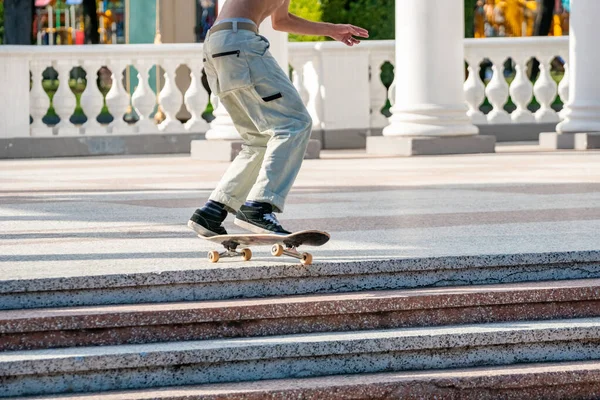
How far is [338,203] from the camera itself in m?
10.3

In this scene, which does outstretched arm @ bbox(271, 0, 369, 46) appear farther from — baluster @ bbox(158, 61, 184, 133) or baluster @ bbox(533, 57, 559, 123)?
baluster @ bbox(533, 57, 559, 123)

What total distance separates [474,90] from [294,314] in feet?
46.2

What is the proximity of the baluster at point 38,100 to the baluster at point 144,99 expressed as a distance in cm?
119

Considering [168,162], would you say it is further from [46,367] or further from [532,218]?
[46,367]

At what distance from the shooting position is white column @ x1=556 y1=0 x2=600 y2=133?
58.0 feet

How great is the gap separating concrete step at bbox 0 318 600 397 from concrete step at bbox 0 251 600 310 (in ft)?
1.26

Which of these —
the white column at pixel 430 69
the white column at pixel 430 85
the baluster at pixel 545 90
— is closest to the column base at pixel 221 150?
the white column at pixel 430 85

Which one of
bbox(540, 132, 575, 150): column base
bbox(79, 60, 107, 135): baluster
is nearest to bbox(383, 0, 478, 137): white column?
bbox(540, 132, 575, 150): column base

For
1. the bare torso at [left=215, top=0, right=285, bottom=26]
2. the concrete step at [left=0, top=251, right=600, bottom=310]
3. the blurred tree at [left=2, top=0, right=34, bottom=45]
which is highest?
the blurred tree at [left=2, top=0, right=34, bottom=45]

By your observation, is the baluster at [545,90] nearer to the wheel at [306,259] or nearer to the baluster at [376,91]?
the baluster at [376,91]

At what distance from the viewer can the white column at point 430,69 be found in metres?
16.5

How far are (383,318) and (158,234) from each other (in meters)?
2.26

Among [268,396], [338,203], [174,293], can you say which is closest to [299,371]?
[268,396]

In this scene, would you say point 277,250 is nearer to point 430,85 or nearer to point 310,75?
point 430,85
